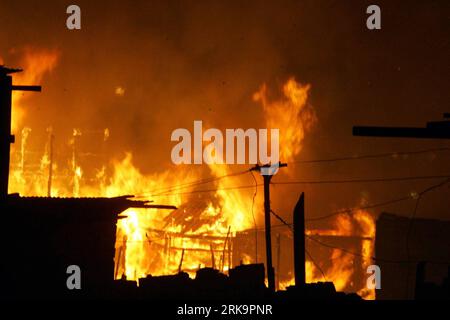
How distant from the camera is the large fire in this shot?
181ft

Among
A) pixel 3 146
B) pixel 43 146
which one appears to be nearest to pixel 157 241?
pixel 43 146

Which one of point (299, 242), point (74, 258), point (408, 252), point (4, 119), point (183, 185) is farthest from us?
point (183, 185)

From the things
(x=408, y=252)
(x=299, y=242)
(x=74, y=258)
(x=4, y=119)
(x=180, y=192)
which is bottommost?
(x=408, y=252)

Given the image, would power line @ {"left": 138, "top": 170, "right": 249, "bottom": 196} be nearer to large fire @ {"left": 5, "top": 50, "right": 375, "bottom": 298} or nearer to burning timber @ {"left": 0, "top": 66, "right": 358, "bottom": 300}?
large fire @ {"left": 5, "top": 50, "right": 375, "bottom": 298}

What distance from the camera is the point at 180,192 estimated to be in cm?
6881

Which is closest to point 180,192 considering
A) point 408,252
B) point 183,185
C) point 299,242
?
point 183,185

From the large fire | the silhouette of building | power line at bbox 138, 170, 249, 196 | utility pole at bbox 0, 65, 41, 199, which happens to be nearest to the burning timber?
utility pole at bbox 0, 65, 41, 199

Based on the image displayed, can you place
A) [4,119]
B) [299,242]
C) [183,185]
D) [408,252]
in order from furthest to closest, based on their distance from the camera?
[183,185] < [408,252] < [4,119] < [299,242]

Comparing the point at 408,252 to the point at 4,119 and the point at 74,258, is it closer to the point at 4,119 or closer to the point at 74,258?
the point at 74,258

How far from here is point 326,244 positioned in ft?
185

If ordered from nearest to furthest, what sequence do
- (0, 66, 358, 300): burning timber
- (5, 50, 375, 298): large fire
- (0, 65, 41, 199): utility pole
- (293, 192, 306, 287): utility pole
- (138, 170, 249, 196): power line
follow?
(0, 66, 358, 300): burning timber < (293, 192, 306, 287): utility pole < (0, 65, 41, 199): utility pole < (5, 50, 375, 298): large fire < (138, 170, 249, 196): power line

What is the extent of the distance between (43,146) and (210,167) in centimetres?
2294

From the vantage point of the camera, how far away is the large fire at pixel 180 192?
55281 millimetres

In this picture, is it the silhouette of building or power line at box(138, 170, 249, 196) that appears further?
power line at box(138, 170, 249, 196)
